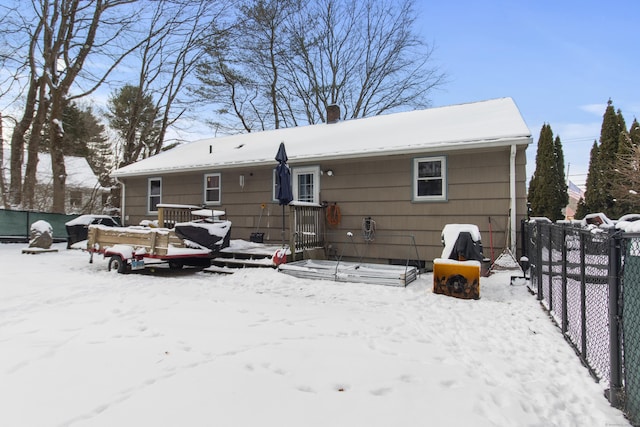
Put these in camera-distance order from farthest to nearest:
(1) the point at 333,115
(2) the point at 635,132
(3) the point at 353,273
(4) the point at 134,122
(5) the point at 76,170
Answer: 1. (5) the point at 76,170
2. (4) the point at 134,122
3. (2) the point at 635,132
4. (1) the point at 333,115
5. (3) the point at 353,273

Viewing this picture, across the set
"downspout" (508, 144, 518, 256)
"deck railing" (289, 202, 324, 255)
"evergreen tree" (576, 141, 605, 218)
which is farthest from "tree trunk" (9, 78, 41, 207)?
"evergreen tree" (576, 141, 605, 218)

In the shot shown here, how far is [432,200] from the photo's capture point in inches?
310

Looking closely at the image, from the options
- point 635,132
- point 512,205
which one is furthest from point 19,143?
point 635,132

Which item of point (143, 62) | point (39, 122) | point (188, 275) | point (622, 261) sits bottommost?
point (188, 275)

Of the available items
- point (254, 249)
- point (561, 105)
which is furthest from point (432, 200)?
point (561, 105)

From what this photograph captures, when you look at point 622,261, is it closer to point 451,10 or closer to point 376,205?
point 376,205

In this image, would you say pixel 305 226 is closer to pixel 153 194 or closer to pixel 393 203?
pixel 393 203

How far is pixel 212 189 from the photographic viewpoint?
10.9 m

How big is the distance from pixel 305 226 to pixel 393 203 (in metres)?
2.05

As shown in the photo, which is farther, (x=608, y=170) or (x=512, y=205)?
(x=608, y=170)

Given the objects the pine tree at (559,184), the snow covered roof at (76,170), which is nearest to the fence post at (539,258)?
the pine tree at (559,184)

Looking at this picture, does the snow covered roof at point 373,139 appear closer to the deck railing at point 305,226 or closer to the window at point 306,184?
the window at point 306,184

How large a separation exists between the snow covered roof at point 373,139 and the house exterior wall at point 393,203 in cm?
36

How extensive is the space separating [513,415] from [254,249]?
6.70 meters
